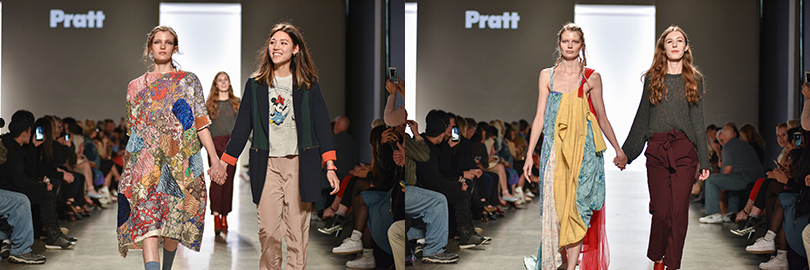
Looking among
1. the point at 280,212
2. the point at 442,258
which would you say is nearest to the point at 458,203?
the point at 442,258

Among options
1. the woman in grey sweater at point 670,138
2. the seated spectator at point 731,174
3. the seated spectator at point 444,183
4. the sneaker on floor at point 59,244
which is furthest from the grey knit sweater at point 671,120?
the sneaker on floor at point 59,244

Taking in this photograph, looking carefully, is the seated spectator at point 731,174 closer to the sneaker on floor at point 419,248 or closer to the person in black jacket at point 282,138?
the sneaker on floor at point 419,248

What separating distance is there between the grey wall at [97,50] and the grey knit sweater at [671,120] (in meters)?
1.64

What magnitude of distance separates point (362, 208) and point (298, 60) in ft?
3.35

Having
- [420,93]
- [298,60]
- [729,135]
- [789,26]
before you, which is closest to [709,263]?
[729,135]

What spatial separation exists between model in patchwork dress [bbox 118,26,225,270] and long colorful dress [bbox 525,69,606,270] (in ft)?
5.00

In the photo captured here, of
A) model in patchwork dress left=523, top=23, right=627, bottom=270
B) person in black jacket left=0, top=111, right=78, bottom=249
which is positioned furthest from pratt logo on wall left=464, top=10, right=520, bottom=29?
person in black jacket left=0, top=111, right=78, bottom=249

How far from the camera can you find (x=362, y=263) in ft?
12.2

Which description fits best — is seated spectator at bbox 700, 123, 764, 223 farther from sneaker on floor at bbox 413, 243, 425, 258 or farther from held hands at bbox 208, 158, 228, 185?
held hands at bbox 208, 158, 228, 185

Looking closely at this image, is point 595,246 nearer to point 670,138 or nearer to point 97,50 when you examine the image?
point 670,138

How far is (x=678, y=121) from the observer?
3.29m

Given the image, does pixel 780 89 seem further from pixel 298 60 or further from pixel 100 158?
pixel 100 158

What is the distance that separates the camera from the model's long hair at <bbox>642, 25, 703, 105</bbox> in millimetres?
3260

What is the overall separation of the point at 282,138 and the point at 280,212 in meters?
0.33
